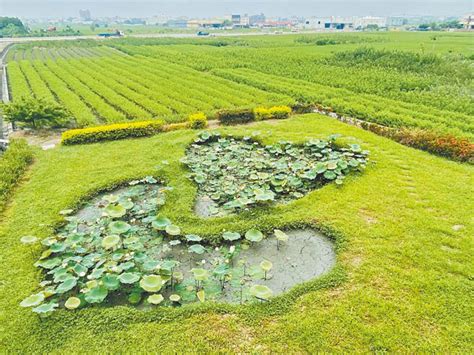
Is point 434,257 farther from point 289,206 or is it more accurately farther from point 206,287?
point 206,287

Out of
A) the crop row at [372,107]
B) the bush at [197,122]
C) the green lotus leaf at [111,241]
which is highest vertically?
the green lotus leaf at [111,241]

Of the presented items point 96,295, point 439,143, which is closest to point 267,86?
point 439,143

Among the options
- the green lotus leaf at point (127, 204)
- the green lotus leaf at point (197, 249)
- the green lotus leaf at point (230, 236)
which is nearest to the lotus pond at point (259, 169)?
the green lotus leaf at point (230, 236)

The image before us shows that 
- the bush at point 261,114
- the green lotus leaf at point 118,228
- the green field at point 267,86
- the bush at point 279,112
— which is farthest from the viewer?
the green field at point 267,86

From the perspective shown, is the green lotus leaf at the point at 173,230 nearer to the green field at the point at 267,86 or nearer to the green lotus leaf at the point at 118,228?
the green lotus leaf at the point at 118,228

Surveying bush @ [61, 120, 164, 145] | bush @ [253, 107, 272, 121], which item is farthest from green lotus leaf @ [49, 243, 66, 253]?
bush @ [253, 107, 272, 121]

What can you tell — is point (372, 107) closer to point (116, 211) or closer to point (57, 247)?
point (116, 211)

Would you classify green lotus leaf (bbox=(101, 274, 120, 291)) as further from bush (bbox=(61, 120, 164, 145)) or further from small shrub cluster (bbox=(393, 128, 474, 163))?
small shrub cluster (bbox=(393, 128, 474, 163))

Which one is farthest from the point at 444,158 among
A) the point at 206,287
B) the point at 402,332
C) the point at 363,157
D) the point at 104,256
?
the point at 104,256
